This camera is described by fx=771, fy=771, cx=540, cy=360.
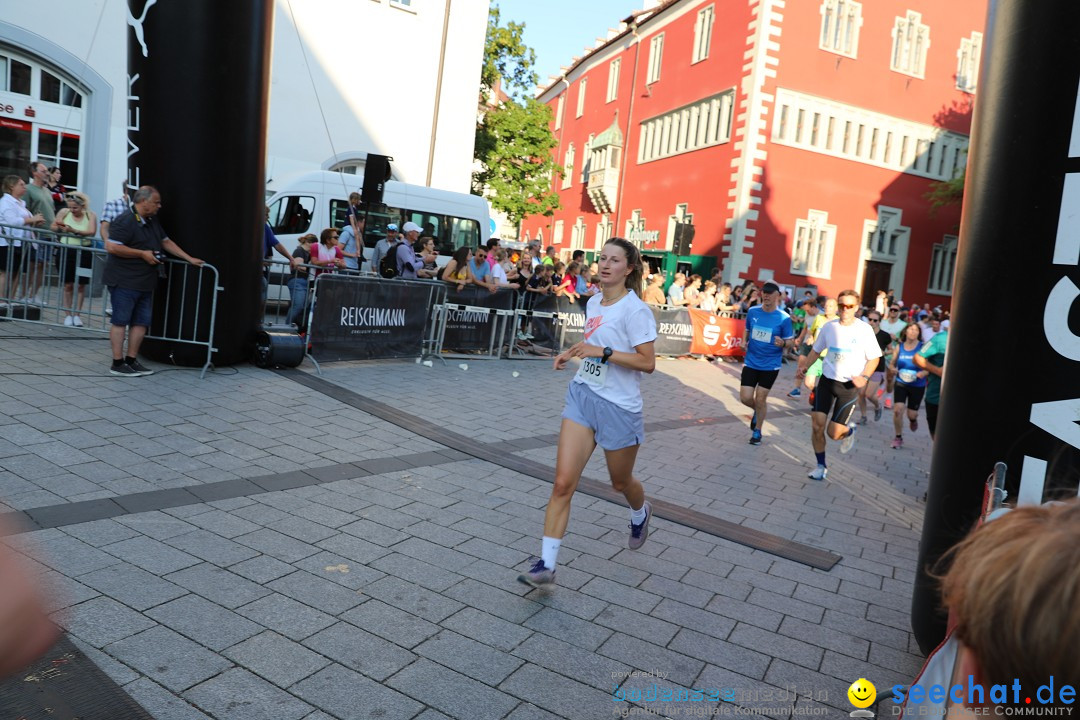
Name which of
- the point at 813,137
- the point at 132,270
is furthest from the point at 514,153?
the point at 132,270

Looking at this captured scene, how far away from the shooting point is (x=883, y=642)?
4.05 metres

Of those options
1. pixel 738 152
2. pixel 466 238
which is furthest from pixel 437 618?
pixel 738 152

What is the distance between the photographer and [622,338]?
4.61 meters

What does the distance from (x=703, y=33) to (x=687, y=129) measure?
393 centimetres

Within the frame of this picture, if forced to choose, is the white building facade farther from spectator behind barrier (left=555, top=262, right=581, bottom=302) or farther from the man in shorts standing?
the man in shorts standing

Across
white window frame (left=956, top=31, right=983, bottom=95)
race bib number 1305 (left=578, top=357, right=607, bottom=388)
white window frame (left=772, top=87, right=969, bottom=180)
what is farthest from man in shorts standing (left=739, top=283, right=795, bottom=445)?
white window frame (left=956, top=31, right=983, bottom=95)

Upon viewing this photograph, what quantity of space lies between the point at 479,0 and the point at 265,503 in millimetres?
22189

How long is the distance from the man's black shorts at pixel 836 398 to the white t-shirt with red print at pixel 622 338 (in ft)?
13.5

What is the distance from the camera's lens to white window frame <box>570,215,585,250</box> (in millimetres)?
44625

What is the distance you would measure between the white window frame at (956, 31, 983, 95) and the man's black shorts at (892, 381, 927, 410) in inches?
1078

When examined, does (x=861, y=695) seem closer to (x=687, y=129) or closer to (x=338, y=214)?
(x=338, y=214)

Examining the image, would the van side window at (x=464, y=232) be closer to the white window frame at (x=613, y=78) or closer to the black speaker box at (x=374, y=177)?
the black speaker box at (x=374, y=177)

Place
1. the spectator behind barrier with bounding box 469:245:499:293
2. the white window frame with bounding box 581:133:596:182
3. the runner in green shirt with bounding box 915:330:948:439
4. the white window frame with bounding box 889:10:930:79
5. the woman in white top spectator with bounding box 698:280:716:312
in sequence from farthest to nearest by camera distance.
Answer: the white window frame with bounding box 581:133:596:182 < the white window frame with bounding box 889:10:930:79 < the woman in white top spectator with bounding box 698:280:716:312 < the spectator behind barrier with bounding box 469:245:499:293 < the runner in green shirt with bounding box 915:330:948:439

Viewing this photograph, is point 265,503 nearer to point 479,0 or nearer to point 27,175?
point 27,175
